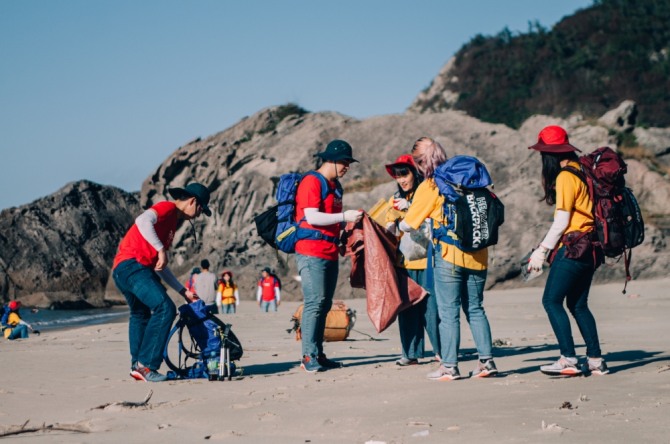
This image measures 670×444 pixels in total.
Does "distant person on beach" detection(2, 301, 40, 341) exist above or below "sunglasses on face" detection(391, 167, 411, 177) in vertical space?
below

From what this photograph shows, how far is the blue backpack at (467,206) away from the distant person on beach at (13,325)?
417 inches

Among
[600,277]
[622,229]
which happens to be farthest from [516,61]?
[622,229]

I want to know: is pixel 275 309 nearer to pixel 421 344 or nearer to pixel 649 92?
pixel 421 344

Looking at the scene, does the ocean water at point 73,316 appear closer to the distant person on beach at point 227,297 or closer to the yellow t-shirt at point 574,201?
the distant person on beach at point 227,297

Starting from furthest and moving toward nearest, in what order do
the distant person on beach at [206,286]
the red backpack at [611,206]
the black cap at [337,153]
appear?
the distant person on beach at [206,286] < the black cap at [337,153] < the red backpack at [611,206]

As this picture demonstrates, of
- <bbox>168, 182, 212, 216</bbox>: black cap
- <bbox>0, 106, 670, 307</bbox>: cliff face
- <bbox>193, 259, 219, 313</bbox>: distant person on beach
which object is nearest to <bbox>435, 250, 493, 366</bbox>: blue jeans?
<bbox>168, 182, 212, 216</bbox>: black cap

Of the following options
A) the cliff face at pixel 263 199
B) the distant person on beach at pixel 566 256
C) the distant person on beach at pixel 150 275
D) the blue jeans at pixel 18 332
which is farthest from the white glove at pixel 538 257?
the blue jeans at pixel 18 332

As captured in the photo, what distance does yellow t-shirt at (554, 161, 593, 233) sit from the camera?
6465 mm

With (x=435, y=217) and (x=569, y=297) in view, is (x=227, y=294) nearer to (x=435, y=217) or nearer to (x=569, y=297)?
(x=435, y=217)

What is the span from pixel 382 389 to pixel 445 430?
1.77m

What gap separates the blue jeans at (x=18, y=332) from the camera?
15.1m

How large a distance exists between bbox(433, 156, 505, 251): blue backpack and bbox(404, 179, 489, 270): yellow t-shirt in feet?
0.18

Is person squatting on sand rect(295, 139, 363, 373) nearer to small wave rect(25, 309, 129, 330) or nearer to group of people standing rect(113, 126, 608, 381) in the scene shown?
group of people standing rect(113, 126, 608, 381)

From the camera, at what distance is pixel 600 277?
2195cm
